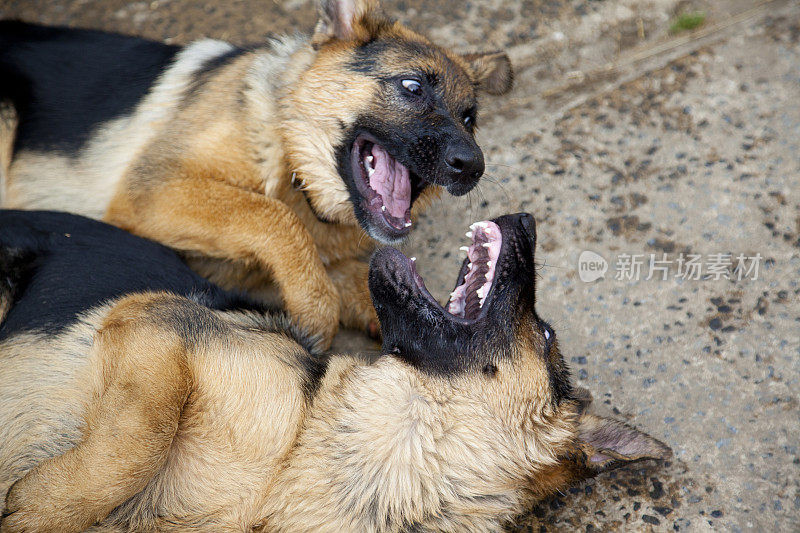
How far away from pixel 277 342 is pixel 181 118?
5.16ft

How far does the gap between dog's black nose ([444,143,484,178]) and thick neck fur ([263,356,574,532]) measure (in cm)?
107

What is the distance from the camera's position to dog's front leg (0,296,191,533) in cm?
238

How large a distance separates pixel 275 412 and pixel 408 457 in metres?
0.58

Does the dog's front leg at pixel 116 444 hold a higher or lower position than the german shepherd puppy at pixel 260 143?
lower

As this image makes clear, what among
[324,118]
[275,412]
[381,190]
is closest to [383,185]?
[381,190]

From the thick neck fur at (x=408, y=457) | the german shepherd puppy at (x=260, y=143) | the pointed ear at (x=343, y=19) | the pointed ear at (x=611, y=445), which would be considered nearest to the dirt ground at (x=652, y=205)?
the pointed ear at (x=611, y=445)

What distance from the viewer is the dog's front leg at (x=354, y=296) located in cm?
390

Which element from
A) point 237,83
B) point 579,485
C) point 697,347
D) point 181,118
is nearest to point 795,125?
point 697,347

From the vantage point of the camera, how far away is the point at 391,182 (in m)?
3.77

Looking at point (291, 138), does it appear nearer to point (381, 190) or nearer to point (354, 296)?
point (381, 190)

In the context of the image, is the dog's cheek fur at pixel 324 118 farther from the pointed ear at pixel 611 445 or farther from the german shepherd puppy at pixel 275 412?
the pointed ear at pixel 611 445

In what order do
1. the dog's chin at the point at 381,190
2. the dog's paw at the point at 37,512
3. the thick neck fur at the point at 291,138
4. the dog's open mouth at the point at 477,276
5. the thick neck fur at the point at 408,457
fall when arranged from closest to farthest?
the dog's paw at the point at 37,512
the thick neck fur at the point at 408,457
the dog's open mouth at the point at 477,276
the dog's chin at the point at 381,190
the thick neck fur at the point at 291,138

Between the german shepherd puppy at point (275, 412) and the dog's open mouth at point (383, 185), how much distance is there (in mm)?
495

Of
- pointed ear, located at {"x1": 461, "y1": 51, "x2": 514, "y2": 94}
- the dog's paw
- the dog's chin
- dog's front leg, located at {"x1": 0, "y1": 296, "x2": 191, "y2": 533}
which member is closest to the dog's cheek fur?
the dog's chin
